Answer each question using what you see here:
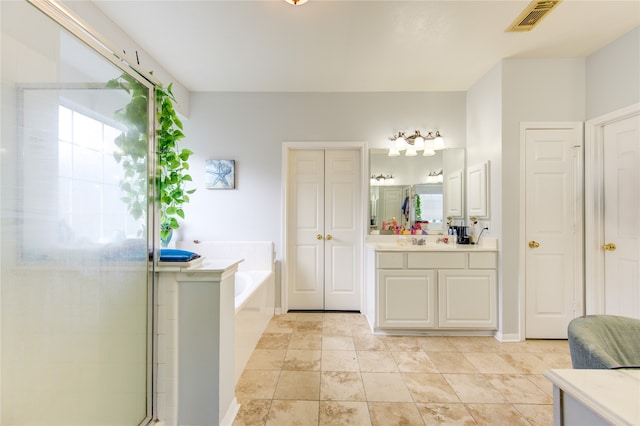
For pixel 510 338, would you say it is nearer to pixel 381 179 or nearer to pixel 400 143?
pixel 381 179

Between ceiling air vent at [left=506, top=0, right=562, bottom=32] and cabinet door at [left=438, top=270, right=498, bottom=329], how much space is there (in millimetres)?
2053

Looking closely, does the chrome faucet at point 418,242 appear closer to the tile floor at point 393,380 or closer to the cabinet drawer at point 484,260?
the cabinet drawer at point 484,260

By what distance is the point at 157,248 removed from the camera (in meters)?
1.46

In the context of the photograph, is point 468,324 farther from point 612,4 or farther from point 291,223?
point 612,4

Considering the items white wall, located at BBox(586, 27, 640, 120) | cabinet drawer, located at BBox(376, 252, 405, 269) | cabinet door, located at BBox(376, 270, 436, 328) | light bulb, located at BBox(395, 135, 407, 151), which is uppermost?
white wall, located at BBox(586, 27, 640, 120)

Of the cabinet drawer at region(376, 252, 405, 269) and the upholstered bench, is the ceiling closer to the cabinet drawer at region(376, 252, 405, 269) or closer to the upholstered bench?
the cabinet drawer at region(376, 252, 405, 269)

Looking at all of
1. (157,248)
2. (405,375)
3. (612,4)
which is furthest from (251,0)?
(405,375)

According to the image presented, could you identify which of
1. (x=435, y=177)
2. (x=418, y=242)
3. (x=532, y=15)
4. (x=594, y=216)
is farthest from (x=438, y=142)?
(x=594, y=216)

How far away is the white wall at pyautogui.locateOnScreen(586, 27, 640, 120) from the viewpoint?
2.17m

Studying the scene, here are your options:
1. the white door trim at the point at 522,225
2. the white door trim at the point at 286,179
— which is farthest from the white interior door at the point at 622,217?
the white door trim at the point at 286,179

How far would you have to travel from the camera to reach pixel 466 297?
2707mm

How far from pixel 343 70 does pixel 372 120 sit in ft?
2.33

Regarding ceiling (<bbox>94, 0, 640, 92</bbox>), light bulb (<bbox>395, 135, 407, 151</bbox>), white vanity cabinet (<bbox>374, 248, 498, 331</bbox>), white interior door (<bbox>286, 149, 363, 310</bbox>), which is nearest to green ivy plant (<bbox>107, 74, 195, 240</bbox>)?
ceiling (<bbox>94, 0, 640, 92</bbox>)

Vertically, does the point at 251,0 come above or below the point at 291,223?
above
